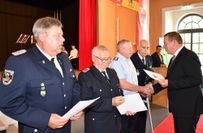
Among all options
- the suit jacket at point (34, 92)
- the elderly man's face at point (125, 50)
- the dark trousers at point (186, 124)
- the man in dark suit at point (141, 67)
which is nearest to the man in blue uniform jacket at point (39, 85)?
the suit jacket at point (34, 92)

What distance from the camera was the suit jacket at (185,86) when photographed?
2477 millimetres

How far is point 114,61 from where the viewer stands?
9.06ft

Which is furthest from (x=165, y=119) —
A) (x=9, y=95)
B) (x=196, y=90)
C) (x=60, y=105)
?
(x=9, y=95)

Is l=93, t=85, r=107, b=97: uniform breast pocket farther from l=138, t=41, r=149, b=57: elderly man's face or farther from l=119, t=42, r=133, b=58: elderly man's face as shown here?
l=138, t=41, r=149, b=57: elderly man's face

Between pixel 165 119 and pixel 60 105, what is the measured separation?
3477 mm

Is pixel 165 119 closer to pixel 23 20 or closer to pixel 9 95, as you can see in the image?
pixel 9 95

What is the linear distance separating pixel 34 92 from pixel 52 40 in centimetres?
33

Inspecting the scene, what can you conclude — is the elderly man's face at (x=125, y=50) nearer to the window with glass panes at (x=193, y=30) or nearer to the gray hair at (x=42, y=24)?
the gray hair at (x=42, y=24)

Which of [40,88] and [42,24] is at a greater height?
[42,24]

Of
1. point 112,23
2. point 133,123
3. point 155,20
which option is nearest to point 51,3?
point 112,23

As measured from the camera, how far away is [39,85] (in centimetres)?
151

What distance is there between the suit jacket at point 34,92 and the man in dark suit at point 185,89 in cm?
128

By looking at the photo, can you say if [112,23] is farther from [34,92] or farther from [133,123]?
[34,92]

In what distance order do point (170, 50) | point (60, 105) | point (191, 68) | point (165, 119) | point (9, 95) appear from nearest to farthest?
point (9, 95), point (60, 105), point (191, 68), point (170, 50), point (165, 119)
